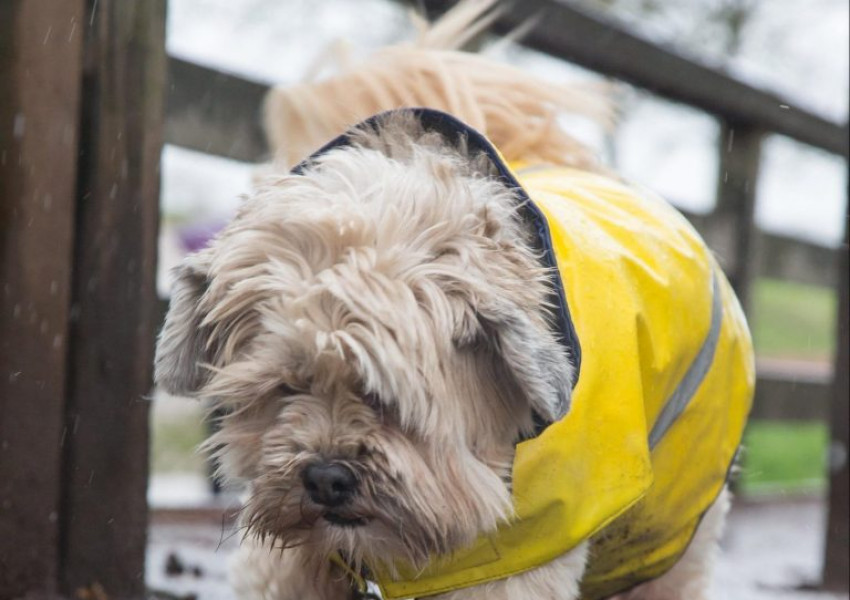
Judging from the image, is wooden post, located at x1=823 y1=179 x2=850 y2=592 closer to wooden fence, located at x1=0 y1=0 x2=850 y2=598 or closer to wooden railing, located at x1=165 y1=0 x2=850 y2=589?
wooden railing, located at x1=165 y1=0 x2=850 y2=589

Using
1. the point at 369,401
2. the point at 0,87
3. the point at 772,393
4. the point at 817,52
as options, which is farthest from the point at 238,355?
the point at 817,52

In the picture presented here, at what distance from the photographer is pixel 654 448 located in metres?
2.17

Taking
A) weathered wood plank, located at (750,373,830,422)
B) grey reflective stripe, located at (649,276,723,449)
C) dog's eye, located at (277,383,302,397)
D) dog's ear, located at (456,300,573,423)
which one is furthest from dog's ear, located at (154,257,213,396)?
weathered wood plank, located at (750,373,830,422)

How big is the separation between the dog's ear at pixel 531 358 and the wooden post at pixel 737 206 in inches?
127

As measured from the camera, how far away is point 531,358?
5.41 ft

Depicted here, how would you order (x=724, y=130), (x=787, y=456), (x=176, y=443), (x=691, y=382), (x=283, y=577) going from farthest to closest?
(x=787, y=456) → (x=176, y=443) → (x=724, y=130) → (x=691, y=382) → (x=283, y=577)

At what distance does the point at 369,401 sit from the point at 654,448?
2.39 feet

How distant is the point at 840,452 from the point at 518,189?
2.13 m

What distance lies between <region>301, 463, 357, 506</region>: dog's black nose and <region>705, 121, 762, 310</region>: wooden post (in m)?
3.41

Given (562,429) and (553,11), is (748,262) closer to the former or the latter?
(553,11)

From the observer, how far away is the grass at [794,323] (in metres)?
12.7

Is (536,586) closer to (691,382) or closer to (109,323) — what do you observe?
(691,382)

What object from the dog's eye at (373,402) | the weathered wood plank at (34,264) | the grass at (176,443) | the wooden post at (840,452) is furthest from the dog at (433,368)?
the grass at (176,443)

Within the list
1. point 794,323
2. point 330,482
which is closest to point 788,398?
point 330,482
